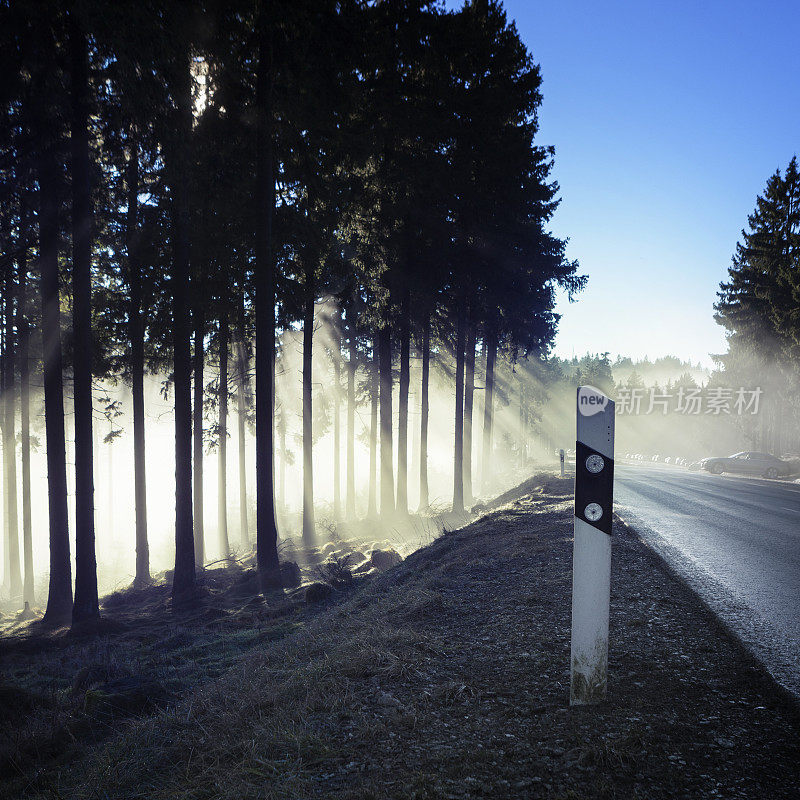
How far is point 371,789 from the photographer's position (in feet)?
7.75

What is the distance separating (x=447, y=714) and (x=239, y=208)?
1200 cm

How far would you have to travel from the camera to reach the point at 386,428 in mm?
19656

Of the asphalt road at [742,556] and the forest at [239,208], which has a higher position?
the forest at [239,208]

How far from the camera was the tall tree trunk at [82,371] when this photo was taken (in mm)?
10578

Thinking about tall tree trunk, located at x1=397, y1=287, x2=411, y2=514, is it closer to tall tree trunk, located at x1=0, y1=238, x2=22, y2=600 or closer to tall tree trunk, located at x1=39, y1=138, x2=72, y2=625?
tall tree trunk, located at x1=39, y1=138, x2=72, y2=625

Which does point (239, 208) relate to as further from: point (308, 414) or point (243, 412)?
point (243, 412)

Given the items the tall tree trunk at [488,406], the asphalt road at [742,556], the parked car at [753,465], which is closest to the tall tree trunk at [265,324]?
the asphalt road at [742,556]

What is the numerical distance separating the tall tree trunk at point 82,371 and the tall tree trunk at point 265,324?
3315 millimetres

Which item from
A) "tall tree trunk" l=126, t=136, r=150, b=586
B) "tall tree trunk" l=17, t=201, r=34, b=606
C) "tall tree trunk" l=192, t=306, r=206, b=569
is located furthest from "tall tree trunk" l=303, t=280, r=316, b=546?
"tall tree trunk" l=17, t=201, r=34, b=606

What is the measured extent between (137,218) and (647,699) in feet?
50.8

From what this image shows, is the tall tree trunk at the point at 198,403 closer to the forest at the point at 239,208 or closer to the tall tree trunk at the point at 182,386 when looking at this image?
the forest at the point at 239,208

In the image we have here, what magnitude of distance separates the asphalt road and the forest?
27.2 ft

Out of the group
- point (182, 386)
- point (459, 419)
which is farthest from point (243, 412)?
point (182, 386)

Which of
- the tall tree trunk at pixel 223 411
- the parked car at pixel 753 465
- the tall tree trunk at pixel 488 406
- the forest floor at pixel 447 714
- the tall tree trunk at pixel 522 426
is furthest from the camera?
the tall tree trunk at pixel 522 426
